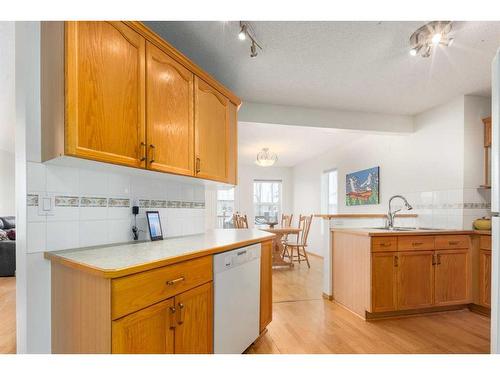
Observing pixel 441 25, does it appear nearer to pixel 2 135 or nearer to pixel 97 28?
pixel 97 28

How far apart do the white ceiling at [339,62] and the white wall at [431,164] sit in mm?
306

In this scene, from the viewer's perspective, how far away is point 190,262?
4.63 ft

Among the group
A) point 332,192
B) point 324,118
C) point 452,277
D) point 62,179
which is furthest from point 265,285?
point 332,192

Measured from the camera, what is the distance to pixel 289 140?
5.03 meters

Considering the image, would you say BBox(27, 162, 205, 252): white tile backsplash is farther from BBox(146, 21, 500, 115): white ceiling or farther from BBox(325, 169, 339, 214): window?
BBox(325, 169, 339, 214): window

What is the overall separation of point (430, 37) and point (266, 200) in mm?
6124

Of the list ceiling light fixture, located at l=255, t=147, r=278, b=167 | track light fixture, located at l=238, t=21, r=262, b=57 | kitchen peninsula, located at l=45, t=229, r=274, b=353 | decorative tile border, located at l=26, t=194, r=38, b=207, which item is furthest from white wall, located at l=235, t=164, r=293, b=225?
decorative tile border, located at l=26, t=194, r=38, b=207

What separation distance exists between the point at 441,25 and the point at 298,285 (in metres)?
3.23

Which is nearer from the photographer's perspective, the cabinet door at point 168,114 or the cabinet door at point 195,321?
the cabinet door at point 195,321

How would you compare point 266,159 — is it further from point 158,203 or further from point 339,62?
point 158,203

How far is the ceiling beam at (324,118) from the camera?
3293 millimetres

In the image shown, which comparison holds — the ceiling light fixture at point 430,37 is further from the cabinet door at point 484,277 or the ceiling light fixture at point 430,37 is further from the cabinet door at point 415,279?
the cabinet door at point 484,277

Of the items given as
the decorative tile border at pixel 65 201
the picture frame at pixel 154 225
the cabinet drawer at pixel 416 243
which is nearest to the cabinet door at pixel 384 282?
the cabinet drawer at pixel 416 243
